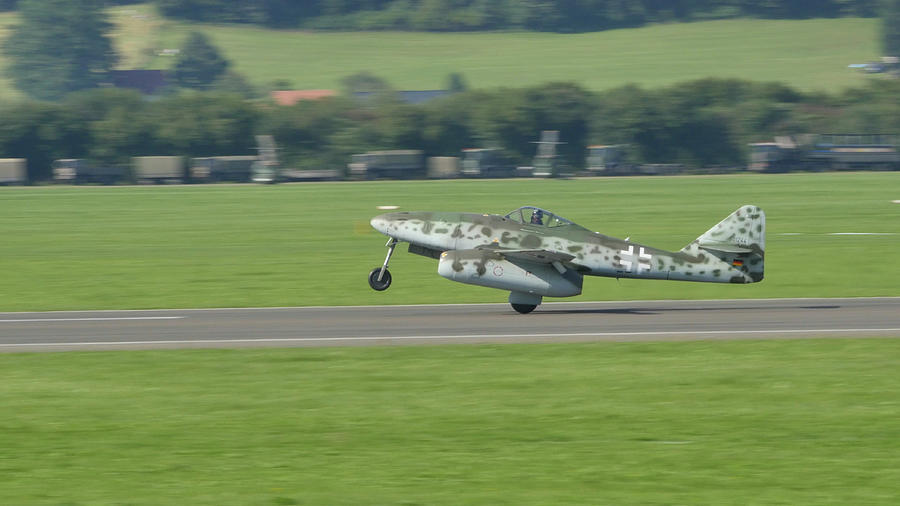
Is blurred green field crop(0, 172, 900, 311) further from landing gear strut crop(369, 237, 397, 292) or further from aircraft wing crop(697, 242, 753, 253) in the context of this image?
aircraft wing crop(697, 242, 753, 253)

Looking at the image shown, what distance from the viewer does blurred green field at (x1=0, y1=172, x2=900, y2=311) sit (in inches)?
1166

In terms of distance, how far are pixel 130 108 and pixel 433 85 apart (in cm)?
7143

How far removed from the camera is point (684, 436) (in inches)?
520

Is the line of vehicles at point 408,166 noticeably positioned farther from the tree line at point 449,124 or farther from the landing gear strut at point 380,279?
the landing gear strut at point 380,279

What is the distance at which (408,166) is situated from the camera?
98.4m

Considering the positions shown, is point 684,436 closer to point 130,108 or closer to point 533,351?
point 533,351

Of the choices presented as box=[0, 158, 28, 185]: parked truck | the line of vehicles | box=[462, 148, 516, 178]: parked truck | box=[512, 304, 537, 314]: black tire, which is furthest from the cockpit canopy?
box=[0, 158, 28, 185]: parked truck

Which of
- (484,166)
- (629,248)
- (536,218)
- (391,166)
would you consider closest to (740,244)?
(629,248)

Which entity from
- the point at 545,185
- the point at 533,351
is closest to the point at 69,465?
the point at 533,351

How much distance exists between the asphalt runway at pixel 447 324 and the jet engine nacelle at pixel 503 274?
2.12 ft

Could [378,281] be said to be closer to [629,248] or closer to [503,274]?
[503,274]

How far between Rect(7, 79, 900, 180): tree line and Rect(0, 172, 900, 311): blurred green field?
1883 cm

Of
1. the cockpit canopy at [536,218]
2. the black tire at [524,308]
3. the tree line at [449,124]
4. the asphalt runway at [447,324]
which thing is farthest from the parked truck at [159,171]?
the black tire at [524,308]

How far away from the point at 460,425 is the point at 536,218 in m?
12.2
